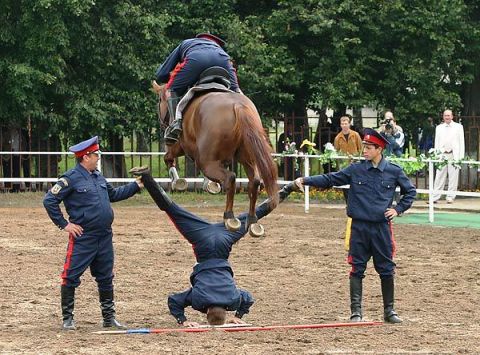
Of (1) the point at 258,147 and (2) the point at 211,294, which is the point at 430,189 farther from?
(2) the point at 211,294

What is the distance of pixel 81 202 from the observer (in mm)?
10156

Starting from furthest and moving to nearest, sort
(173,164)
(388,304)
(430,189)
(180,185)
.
A: (430,189) < (173,164) < (180,185) < (388,304)

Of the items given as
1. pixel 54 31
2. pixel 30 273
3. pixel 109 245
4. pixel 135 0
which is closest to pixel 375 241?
pixel 109 245

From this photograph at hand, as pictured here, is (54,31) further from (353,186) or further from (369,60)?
(353,186)

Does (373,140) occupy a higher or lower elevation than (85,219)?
higher

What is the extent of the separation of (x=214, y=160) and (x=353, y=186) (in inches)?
55.1

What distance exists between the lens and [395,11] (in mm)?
26203

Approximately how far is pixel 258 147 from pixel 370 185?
43.8 inches

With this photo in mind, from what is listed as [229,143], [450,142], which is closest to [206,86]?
[229,143]

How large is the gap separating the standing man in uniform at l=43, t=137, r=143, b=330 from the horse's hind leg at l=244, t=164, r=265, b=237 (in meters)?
1.29

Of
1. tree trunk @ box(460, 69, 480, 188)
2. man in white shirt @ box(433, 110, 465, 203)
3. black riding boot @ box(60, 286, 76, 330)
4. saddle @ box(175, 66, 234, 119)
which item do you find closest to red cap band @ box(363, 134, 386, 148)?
saddle @ box(175, 66, 234, 119)

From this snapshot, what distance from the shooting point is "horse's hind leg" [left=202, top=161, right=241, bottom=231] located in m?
10.4

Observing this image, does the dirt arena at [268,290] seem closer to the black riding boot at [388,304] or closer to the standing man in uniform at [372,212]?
the black riding boot at [388,304]

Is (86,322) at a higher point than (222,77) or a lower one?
lower
